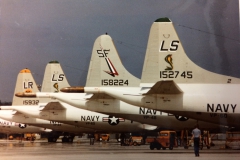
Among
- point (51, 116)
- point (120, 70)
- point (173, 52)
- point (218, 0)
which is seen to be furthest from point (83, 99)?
point (218, 0)

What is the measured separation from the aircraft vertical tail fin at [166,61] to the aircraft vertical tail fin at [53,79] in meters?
15.2

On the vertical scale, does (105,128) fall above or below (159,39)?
below

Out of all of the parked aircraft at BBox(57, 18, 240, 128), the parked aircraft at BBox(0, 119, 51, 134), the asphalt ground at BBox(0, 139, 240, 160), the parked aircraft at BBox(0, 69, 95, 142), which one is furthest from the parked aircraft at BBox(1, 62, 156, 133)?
the parked aircraft at BBox(57, 18, 240, 128)

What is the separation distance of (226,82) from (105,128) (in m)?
12.4

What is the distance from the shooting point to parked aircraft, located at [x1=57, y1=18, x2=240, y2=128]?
2172 cm

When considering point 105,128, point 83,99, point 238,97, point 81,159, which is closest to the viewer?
point 81,159

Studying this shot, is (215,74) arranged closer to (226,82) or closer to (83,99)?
(226,82)

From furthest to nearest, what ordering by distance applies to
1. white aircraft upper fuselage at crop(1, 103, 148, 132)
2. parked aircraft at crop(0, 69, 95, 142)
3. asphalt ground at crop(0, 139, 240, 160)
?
parked aircraft at crop(0, 69, 95, 142), white aircraft upper fuselage at crop(1, 103, 148, 132), asphalt ground at crop(0, 139, 240, 160)

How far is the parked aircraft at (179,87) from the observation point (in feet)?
71.3

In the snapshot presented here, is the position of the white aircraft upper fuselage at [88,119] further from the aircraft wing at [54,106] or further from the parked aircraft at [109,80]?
the parked aircraft at [109,80]

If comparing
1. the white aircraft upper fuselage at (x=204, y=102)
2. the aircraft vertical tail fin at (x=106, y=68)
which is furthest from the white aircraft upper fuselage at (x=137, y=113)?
the white aircraft upper fuselage at (x=204, y=102)

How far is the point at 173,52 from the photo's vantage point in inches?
902

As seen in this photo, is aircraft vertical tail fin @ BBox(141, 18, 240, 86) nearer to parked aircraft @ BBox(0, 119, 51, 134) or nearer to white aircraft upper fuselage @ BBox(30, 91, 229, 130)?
white aircraft upper fuselage @ BBox(30, 91, 229, 130)

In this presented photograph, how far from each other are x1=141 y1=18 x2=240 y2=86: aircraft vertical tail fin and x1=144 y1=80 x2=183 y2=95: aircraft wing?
106cm
